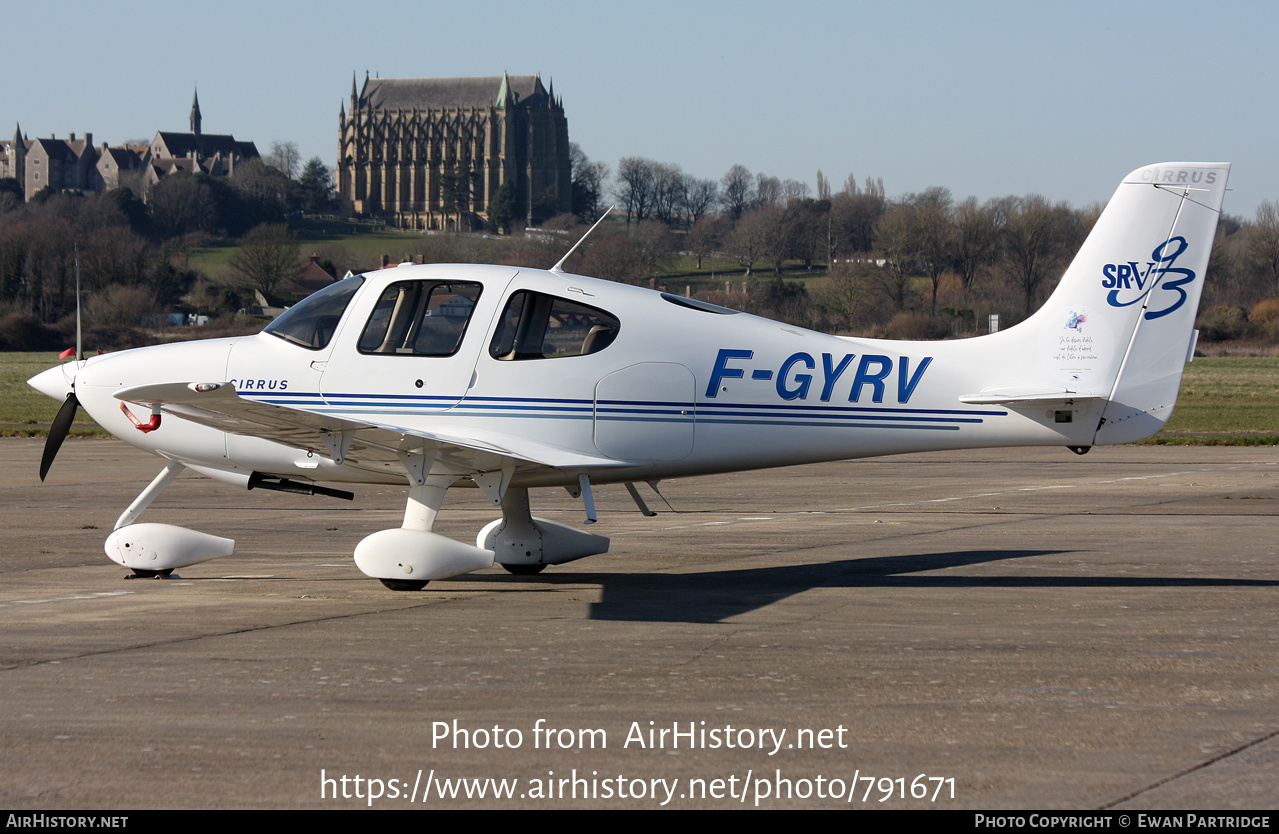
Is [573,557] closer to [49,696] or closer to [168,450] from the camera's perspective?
[168,450]

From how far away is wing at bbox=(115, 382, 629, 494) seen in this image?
809 cm

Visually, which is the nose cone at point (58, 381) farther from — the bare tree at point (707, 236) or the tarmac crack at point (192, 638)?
the bare tree at point (707, 236)

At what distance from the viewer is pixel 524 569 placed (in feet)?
34.6

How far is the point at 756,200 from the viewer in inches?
7825

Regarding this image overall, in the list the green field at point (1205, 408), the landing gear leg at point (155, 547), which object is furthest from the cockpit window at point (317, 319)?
the green field at point (1205, 408)

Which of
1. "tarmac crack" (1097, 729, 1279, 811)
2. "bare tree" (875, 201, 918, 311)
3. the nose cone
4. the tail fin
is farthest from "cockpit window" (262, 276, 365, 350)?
"bare tree" (875, 201, 918, 311)

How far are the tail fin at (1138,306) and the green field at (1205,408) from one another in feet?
60.5

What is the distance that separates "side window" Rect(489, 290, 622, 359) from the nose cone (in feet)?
12.1

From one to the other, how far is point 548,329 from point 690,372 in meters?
1.15

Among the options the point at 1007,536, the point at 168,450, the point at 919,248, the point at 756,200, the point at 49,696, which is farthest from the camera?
the point at 756,200

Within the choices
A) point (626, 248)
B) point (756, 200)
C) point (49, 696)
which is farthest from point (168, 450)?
point (756, 200)

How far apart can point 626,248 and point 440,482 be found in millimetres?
69335

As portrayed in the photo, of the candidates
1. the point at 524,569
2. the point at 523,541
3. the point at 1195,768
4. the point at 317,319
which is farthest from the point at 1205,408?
the point at 1195,768

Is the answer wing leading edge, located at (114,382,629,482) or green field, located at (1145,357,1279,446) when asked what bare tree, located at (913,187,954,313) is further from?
wing leading edge, located at (114,382,629,482)
